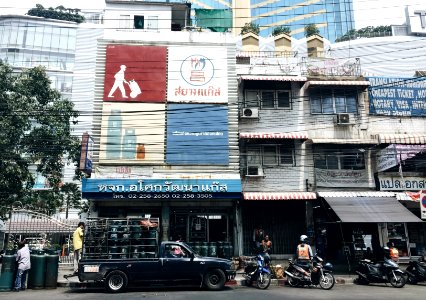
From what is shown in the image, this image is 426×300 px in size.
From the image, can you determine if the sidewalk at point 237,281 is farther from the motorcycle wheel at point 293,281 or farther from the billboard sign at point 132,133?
the billboard sign at point 132,133

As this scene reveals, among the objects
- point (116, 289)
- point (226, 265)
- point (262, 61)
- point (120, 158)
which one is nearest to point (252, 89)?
point (262, 61)

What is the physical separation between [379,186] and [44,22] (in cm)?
5421

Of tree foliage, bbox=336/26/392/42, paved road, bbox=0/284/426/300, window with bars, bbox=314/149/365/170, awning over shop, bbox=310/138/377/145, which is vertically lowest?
paved road, bbox=0/284/426/300

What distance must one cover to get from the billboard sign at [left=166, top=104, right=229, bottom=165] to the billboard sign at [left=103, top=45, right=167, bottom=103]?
1381 mm

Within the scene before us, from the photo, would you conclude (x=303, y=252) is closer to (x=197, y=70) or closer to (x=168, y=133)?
(x=168, y=133)

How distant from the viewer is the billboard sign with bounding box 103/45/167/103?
19.4 metres

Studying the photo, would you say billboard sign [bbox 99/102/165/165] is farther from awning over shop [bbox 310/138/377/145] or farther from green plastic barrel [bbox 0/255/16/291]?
awning over shop [bbox 310/138/377/145]

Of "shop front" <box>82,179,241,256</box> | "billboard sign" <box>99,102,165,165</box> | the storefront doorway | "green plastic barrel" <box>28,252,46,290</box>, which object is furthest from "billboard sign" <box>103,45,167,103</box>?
"green plastic barrel" <box>28,252,46,290</box>

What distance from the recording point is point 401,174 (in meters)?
19.3

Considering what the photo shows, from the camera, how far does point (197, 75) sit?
20.0m

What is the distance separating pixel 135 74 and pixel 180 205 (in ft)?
23.7

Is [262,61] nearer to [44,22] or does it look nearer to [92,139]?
[92,139]

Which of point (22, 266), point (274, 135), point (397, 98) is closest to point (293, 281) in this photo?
point (274, 135)

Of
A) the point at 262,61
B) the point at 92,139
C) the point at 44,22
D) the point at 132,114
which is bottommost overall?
the point at 92,139
